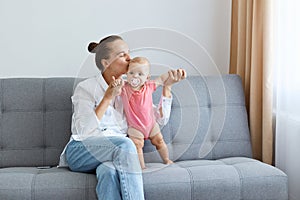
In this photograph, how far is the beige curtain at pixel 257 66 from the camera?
2.67m

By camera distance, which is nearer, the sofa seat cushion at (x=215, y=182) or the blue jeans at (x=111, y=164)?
the blue jeans at (x=111, y=164)

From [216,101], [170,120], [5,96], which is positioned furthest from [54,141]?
[216,101]

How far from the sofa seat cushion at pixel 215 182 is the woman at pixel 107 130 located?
0.41 feet

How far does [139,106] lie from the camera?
237 cm

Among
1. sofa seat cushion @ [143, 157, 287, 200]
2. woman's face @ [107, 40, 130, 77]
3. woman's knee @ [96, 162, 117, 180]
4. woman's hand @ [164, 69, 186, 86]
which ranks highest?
woman's face @ [107, 40, 130, 77]

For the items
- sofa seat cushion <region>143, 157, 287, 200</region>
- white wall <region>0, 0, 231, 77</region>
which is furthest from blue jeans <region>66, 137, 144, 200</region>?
white wall <region>0, 0, 231, 77</region>

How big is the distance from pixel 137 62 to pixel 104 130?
332mm

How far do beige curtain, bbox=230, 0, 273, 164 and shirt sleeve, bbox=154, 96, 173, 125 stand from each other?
21.2 inches

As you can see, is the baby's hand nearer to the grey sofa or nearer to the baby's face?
the baby's face

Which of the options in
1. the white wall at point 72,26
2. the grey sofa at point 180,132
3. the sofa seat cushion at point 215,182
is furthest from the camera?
the white wall at point 72,26

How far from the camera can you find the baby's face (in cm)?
233

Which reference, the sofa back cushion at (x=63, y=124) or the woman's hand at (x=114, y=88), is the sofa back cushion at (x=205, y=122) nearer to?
the sofa back cushion at (x=63, y=124)

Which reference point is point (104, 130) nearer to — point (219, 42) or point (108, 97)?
point (108, 97)

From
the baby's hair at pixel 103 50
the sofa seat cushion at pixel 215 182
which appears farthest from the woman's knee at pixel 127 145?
the baby's hair at pixel 103 50
